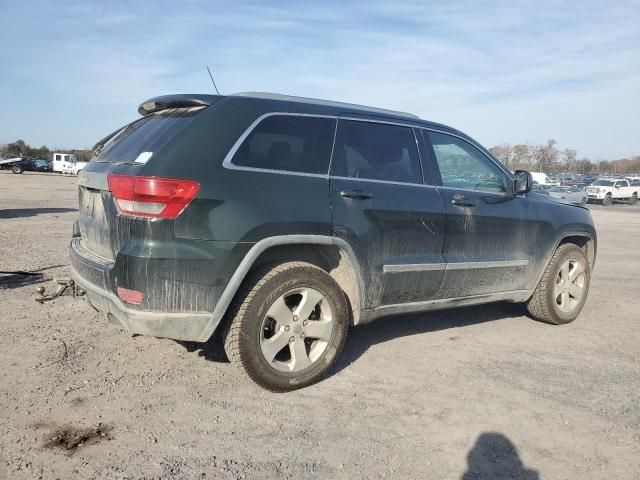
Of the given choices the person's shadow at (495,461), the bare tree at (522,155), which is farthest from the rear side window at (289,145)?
the bare tree at (522,155)

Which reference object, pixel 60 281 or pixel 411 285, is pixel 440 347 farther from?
pixel 60 281

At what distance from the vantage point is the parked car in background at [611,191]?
38.2m

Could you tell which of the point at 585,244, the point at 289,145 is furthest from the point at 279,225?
the point at 585,244

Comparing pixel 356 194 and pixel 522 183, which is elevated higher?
pixel 522 183

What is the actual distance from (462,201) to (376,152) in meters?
0.88

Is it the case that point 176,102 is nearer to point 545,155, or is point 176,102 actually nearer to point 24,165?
point 24,165

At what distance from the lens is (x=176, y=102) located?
371 cm

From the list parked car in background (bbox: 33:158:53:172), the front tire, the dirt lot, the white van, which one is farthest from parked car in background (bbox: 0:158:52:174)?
the front tire

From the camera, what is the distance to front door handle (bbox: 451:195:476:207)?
4.38 metres

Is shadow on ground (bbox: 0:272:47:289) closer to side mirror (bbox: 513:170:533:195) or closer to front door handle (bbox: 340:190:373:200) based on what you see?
front door handle (bbox: 340:190:373:200)

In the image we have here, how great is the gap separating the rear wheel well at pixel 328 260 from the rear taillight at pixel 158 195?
632mm

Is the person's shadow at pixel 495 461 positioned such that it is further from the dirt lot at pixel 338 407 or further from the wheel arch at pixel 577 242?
the wheel arch at pixel 577 242

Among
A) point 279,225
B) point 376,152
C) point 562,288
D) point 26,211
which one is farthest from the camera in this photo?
point 26,211

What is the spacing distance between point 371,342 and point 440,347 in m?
0.59
